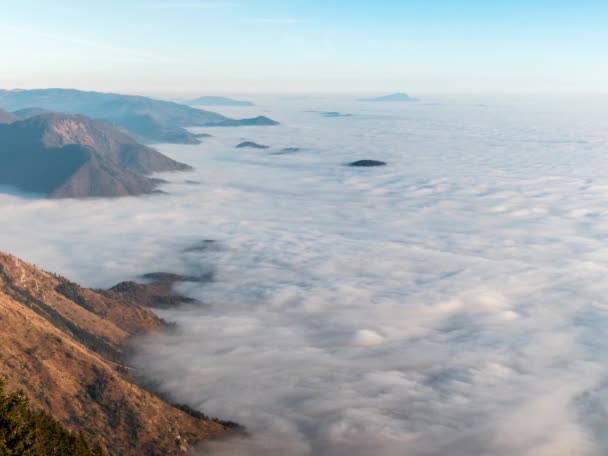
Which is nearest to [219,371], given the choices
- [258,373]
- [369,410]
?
[258,373]

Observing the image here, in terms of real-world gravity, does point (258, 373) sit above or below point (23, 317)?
below

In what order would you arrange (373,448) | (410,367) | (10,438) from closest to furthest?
(10,438), (373,448), (410,367)

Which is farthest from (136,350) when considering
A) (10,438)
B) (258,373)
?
(10,438)

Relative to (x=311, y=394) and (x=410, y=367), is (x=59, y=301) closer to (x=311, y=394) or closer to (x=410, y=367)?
(x=311, y=394)

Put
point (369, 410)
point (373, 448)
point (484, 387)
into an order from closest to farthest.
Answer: point (373, 448), point (369, 410), point (484, 387)

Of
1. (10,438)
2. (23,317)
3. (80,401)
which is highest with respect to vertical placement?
(10,438)

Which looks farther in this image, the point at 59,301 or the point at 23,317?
the point at 59,301

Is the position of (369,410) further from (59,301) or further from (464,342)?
(59,301)

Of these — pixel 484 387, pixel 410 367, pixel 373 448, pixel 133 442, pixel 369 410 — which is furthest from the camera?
pixel 410 367

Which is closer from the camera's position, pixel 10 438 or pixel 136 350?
pixel 10 438
